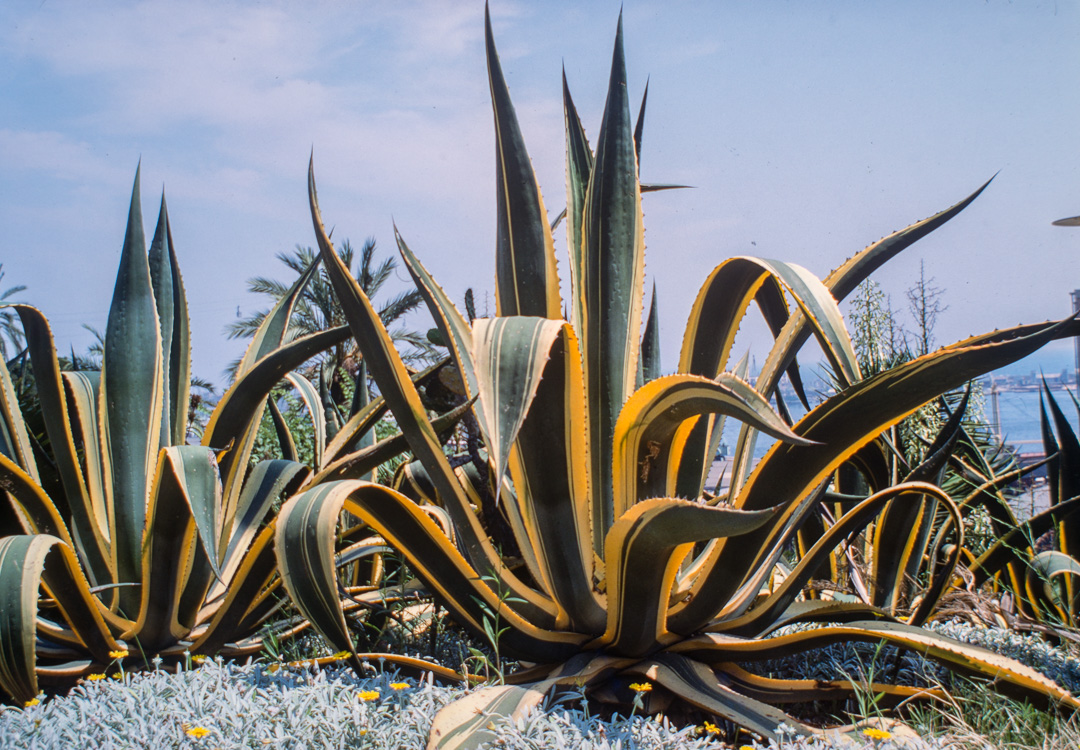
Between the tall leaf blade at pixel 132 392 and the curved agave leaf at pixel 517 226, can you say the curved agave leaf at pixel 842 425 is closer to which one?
the curved agave leaf at pixel 517 226

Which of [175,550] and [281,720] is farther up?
[175,550]

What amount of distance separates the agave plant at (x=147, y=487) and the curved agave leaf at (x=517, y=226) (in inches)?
18.8

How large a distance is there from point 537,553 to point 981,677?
2.90 feet

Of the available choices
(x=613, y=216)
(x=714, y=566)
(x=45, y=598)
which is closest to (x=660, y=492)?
(x=714, y=566)

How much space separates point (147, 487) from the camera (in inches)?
82.7

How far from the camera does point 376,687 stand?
4.99 ft

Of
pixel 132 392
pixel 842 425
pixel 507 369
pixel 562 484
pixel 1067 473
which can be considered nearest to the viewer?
pixel 507 369

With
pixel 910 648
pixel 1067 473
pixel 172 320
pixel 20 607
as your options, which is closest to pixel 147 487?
pixel 172 320

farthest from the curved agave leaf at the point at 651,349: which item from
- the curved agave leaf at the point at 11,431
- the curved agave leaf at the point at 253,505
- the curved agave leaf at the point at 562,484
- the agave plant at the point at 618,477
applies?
the curved agave leaf at the point at 11,431

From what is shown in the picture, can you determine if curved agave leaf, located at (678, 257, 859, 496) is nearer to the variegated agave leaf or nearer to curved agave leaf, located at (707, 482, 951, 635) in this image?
curved agave leaf, located at (707, 482, 951, 635)

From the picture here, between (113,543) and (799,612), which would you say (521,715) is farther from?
(113,543)

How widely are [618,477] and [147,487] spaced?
4.15 feet

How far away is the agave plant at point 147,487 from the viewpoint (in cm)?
178

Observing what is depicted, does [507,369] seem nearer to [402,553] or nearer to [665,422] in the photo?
[665,422]
